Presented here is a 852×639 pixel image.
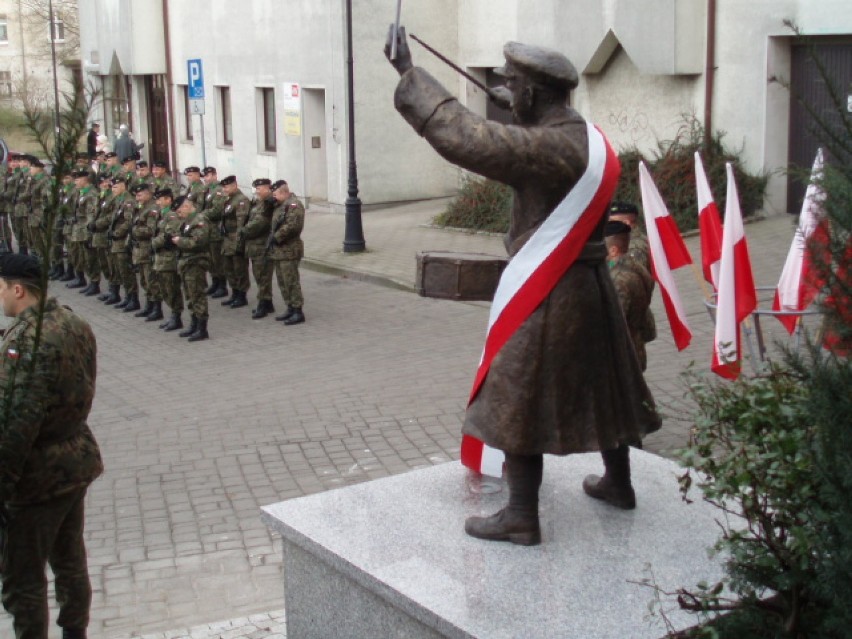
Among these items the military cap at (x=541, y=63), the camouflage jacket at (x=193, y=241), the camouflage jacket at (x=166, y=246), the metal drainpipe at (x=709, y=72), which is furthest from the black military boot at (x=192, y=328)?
the military cap at (x=541, y=63)

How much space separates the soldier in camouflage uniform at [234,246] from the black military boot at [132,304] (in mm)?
1216

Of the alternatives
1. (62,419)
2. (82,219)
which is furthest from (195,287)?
(62,419)

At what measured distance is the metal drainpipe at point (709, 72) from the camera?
57.4ft

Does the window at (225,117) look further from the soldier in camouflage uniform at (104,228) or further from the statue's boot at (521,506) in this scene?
the statue's boot at (521,506)

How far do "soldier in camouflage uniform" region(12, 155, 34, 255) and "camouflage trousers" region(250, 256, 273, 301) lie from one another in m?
6.25

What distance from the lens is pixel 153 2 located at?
31188 mm

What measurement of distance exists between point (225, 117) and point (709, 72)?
14594 mm

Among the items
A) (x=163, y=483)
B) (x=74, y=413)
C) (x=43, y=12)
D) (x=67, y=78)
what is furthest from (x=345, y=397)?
(x=43, y=12)

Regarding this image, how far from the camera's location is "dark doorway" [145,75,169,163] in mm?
32750

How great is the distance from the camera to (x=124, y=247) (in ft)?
51.3

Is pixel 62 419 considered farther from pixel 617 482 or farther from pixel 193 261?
pixel 193 261

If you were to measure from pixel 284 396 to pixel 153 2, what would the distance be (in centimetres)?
2365

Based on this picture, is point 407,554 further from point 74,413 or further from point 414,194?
point 414,194

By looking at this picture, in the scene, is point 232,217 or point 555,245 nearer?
point 555,245
